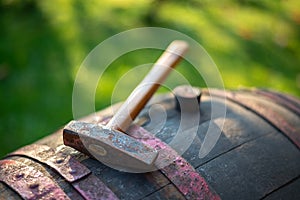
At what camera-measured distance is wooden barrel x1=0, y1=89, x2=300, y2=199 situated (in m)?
1.64

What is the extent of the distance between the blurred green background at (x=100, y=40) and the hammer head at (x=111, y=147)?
1.98 m

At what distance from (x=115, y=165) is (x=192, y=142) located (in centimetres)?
37

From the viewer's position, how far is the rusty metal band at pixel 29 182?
1.58 meters

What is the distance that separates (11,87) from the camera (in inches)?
165

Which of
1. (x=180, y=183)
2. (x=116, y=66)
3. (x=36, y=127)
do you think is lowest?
(x=36, y=127)

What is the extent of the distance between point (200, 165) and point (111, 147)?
1.28 feet

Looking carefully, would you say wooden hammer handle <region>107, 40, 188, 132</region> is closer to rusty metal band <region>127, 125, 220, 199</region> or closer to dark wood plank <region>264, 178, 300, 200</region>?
rusty metal band <region>127, 125, 220, 199</region>

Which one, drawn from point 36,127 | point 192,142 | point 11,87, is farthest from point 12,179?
point 11,87

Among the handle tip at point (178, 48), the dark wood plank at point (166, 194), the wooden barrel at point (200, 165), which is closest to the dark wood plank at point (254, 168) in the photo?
the wooden barrel at point (200, 165)

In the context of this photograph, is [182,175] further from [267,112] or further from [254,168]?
[267,112]

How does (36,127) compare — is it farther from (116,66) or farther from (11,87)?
(116,66)

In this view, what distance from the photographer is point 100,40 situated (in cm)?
493

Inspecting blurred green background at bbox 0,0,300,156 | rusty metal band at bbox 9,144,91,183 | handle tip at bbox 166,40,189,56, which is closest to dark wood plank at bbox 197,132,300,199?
rusty metal band at bbox 9,144,91,183

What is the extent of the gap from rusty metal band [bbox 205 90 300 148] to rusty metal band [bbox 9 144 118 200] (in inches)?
35.9
